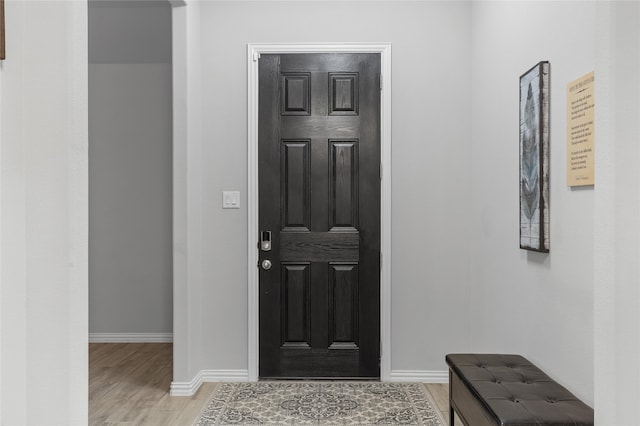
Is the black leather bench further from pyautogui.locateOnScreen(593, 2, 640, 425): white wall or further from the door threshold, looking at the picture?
the door threshold

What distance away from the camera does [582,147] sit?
205 centimetres

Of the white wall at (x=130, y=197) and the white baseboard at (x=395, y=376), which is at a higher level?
the white wall at (x=130, y=197)

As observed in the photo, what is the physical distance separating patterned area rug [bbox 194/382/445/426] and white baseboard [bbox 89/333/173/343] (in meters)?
1.39

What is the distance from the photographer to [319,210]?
11.9 feet

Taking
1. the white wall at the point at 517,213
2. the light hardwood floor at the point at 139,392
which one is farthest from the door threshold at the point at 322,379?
the white wall at the point at 517,213

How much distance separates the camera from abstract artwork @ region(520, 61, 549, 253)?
239cm

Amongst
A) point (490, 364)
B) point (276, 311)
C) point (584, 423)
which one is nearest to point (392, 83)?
point (276, 311)

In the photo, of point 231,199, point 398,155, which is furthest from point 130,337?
point 398,155

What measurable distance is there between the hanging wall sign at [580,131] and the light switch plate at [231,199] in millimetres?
2129

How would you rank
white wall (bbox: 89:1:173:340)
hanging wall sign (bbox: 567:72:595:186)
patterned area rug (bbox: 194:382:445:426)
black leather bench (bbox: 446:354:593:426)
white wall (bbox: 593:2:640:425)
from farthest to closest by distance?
white wall (bbox: 89:1:173:340), patterned area rug (bbox: 194:382:445:426), hanging wall sign (bbox: 567:72:595:186), black leather bench (bbox: 446:354:593:426), white wall (bbox: 593:2:640:425)

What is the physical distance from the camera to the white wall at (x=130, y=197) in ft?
15.4

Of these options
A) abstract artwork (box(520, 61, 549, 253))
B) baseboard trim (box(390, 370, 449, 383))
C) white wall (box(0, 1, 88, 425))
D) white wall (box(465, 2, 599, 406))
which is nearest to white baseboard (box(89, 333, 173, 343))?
baseboard trim (box(390, 370, 449, 383))

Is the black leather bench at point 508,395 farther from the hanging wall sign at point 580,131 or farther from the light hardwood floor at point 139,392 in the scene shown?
the hanging wall sign at point 580,131

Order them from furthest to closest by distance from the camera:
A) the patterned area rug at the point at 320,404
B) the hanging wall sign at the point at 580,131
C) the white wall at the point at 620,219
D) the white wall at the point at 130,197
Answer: the white wall at the point at 130,197 < the patterned area rug at the point at 320,404 < the hanging wall sign at the point at 580,131 < the white wall at the point at 620,219
